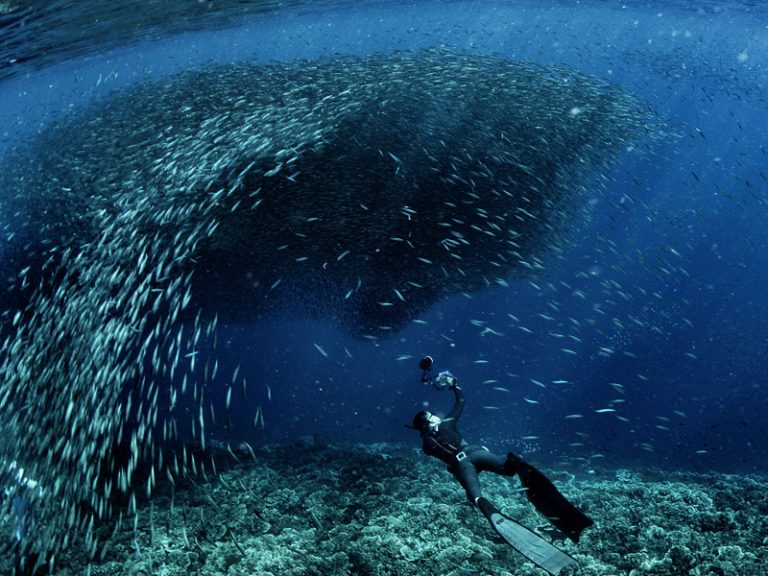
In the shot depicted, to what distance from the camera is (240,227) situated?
542 inches

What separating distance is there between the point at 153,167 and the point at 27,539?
390 inches

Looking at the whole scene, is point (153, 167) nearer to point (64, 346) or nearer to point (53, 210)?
point (53, 210)

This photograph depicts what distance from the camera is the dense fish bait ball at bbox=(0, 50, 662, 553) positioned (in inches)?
346

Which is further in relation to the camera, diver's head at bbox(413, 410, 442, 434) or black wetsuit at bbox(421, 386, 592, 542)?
diver's head at bbox(413, 410, 442, 434)

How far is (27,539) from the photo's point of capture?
703cm

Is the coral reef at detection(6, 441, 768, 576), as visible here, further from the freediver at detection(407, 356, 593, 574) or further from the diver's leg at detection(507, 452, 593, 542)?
the freediver at detection(407, 356, 593, 574)

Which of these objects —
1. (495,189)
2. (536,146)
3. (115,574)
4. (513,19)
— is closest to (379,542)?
(115,574)

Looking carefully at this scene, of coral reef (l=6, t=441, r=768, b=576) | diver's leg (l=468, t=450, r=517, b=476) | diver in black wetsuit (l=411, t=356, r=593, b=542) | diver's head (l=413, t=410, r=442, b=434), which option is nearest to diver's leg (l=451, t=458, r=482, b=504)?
diver in black wetsuit (l=411, t=356, r=593, b=542)

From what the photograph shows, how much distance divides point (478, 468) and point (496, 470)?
0.26 meters

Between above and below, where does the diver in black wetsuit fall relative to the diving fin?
below

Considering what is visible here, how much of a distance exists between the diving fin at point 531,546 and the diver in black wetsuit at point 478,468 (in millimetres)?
286

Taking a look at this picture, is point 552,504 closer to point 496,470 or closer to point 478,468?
point 496,470

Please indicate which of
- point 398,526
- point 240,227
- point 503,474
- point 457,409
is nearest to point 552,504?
point 503,474

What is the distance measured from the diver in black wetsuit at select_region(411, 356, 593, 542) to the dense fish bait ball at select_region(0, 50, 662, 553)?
5.02 metres
